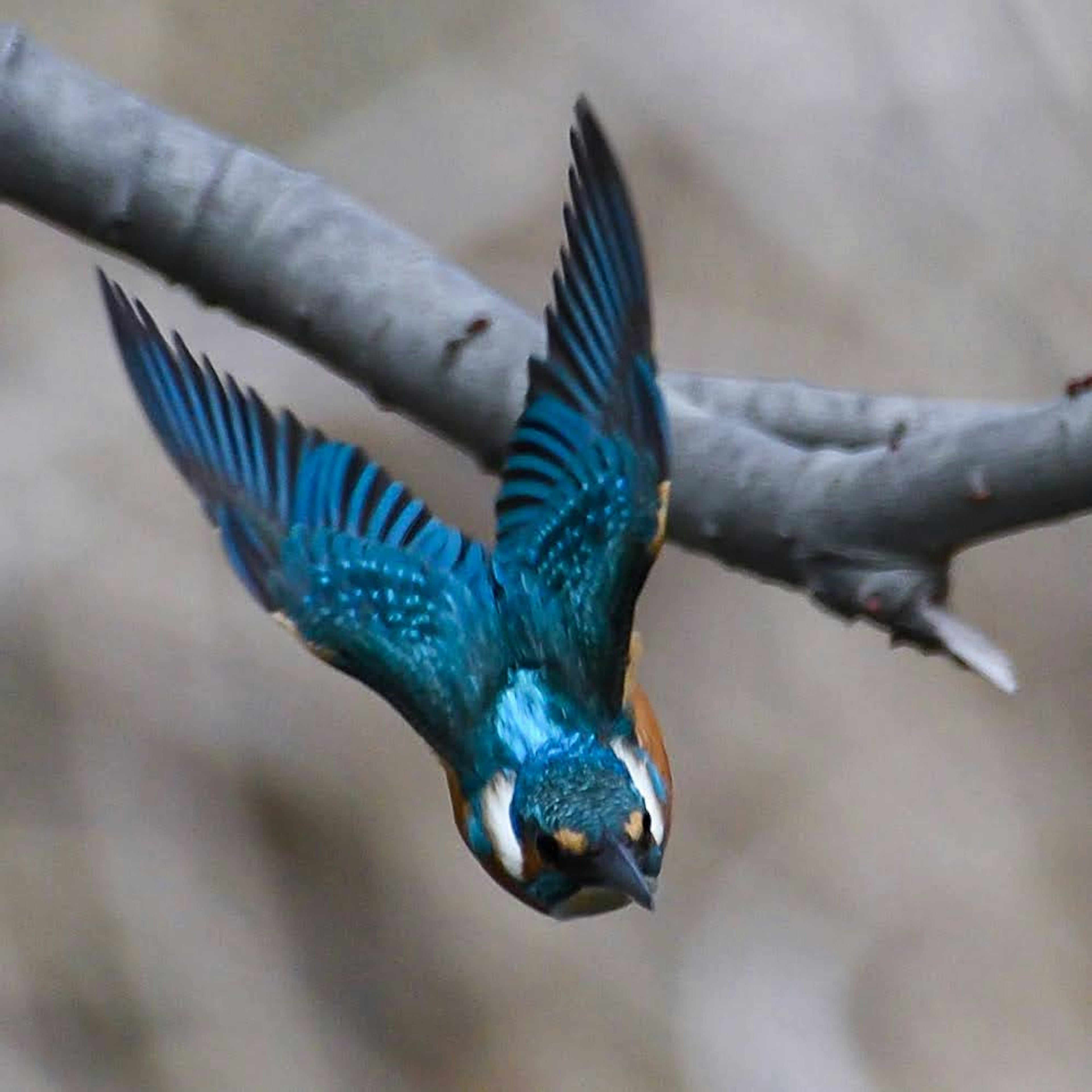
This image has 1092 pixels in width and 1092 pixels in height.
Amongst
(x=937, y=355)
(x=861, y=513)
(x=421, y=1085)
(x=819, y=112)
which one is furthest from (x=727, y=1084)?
(x=861, y=513)

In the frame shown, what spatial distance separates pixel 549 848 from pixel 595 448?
300 millimetres

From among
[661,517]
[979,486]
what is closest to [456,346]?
[661,517]

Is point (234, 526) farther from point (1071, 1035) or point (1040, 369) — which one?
point (1071, 1035)

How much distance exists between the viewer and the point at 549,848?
1508 millimetres

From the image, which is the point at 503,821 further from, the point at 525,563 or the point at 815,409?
the point at 815,409

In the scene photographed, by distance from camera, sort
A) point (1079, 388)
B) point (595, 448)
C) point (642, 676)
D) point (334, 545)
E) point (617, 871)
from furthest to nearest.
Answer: point (642, 676) < point (334, 545) < point (595, 448) < point (617, 871) < point (1079, 388)

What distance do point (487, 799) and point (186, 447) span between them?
37 centimetres

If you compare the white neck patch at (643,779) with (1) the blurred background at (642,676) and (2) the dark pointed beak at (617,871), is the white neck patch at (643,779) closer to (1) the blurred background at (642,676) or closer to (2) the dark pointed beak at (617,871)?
(2) the dark pointed beak at (617,871)

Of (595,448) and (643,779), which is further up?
(595,448)

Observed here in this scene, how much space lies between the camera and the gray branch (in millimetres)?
1526

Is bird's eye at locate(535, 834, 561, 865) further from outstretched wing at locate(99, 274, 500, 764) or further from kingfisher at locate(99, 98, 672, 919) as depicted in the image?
outstretched wing at locate(99, 274, 500, 764)

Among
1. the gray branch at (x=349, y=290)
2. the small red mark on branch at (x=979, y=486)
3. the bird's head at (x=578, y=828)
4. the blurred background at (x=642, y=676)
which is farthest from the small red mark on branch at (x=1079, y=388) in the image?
the blurred background at (x=642, y=676)

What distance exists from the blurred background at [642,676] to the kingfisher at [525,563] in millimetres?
1047

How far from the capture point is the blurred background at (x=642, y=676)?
9.32ft
